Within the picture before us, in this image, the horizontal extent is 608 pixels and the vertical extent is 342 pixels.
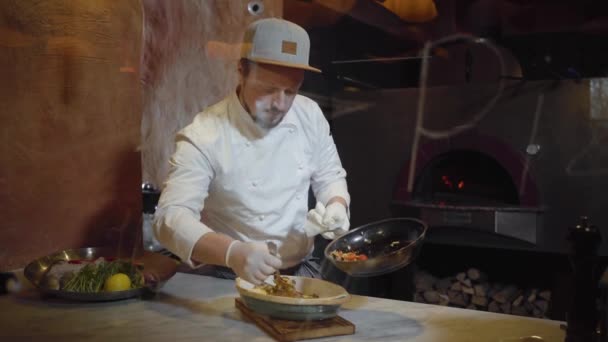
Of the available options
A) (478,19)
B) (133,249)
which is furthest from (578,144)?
(133,249)

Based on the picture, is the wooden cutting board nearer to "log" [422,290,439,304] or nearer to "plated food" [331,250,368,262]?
"plated food" [331,250,368,262]

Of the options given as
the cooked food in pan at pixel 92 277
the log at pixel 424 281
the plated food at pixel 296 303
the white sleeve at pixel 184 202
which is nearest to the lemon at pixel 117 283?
the cooked food in pan at pixel 92 277

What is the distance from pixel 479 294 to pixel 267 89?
850 mm

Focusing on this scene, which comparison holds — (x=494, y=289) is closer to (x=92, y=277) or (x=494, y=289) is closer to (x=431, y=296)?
(x=431, y=296)

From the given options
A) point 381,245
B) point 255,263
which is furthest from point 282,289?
point 381,245

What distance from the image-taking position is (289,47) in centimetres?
126

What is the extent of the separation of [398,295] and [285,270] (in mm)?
390

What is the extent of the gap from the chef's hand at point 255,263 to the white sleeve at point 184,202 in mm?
141

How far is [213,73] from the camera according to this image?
144 cm

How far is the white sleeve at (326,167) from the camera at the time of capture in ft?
4.80

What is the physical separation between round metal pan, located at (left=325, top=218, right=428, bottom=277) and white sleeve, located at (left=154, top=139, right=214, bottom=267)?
0.33 metres

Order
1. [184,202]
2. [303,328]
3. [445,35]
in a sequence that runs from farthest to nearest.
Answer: [445,35], [184,202], [303,328]

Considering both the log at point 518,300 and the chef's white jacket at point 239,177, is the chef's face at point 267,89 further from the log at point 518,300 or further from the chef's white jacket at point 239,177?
the log at point 518,300

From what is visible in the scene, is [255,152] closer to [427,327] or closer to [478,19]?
[427,327]
